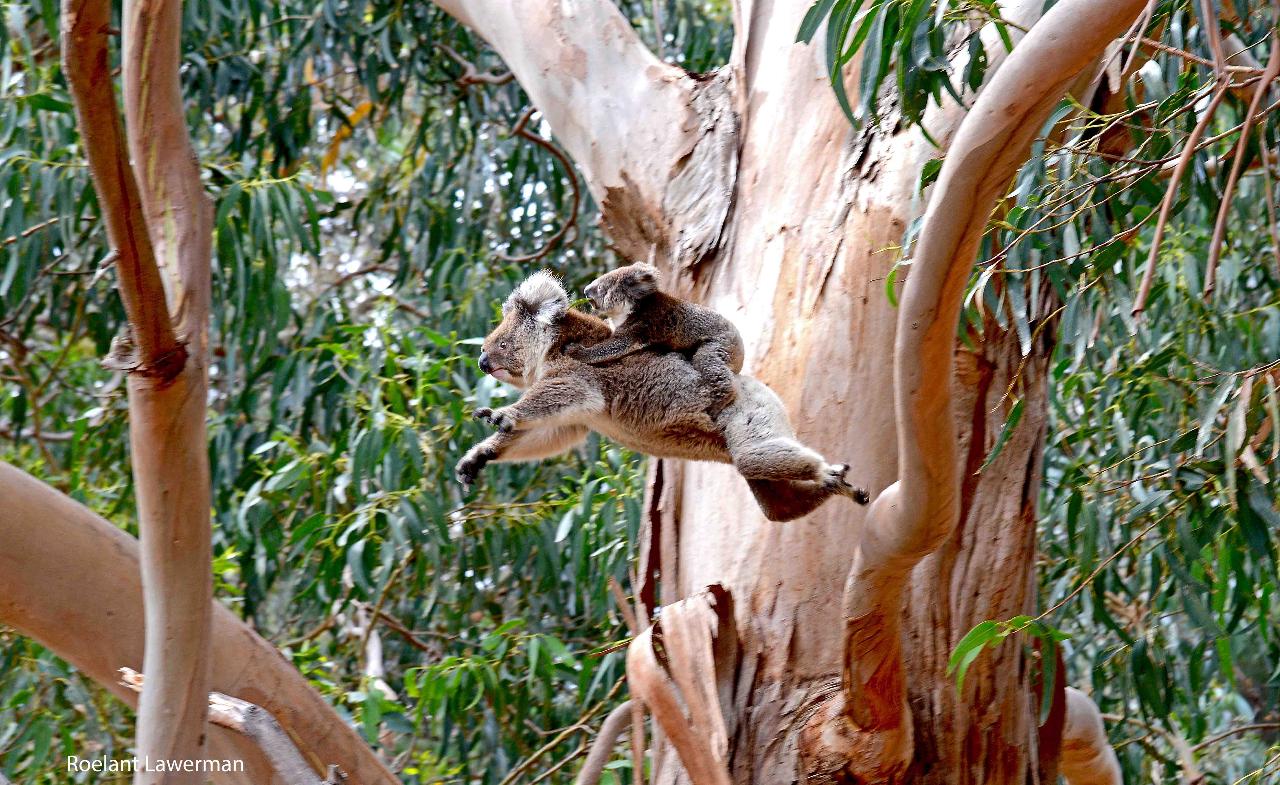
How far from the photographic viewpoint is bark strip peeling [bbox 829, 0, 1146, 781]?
57.0 inches

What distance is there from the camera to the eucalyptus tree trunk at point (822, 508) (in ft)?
6.88

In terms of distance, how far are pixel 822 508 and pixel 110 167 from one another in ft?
4.30

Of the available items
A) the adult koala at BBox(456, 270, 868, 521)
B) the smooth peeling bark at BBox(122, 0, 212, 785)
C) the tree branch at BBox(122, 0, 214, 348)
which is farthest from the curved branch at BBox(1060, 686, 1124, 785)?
the tree branch at BBox(122, 0, 214, 348)

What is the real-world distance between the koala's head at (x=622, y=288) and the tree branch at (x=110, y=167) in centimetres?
68

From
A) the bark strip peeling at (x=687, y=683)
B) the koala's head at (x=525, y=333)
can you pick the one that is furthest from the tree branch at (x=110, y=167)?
the bark strip peeling at (x=687, y=683)

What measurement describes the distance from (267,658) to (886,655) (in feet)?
4.42

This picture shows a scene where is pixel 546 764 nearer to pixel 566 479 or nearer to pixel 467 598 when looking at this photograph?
pixel 467 598

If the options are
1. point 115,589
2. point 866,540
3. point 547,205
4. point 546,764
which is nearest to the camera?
point 866,540

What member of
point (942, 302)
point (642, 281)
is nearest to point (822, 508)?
point (642, 281)

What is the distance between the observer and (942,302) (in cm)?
159

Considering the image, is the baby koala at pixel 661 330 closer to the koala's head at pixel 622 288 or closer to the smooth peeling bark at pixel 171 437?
the koala's head at pixel 622 288

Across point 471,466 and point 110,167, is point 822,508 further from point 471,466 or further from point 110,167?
point 110,167

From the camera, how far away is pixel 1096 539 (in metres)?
2.93

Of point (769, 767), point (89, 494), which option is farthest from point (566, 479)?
point (769, 767)
